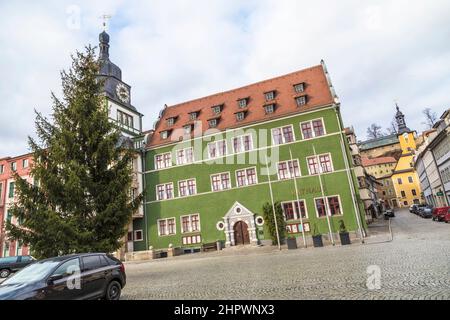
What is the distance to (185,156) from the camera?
32812 millimetres

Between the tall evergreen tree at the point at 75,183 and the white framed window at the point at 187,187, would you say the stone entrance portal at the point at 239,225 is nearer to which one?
the white framed window at the point at 187,187

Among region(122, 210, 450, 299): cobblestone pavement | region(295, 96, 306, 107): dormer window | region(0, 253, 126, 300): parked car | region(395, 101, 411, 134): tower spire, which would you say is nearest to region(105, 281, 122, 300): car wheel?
region(0, 253, 126, 300): parked car

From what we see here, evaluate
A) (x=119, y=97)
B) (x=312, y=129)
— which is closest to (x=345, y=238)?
(x=312, y=129)

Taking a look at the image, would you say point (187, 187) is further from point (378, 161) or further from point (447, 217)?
point (378, 161)

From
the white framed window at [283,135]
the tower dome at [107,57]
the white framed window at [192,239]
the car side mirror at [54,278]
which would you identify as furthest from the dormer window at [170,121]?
the car side mirror at [54,278]

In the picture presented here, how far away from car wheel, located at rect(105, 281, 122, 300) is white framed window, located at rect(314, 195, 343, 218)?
20.9m

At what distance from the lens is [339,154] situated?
27109 millimetres

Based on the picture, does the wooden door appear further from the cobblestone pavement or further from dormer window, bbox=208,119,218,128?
the cobblestone pavement

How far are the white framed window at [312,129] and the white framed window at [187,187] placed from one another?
12.4 meters

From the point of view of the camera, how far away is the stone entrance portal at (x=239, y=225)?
28.6 metres

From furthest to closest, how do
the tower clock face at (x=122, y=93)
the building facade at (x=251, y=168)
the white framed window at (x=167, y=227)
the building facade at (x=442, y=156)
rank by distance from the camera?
the tower clock face at (x=122, y=93) < the building facade at (x=442, y=156) < the white framed window at (x=167, y=227) < the building facade at (x=251, y=168)

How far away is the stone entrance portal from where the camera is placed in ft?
93.9

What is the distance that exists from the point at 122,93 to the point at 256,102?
17.5m

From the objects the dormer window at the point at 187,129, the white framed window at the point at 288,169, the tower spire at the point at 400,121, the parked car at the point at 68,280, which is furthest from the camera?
the tower spire at the point at 400,121
